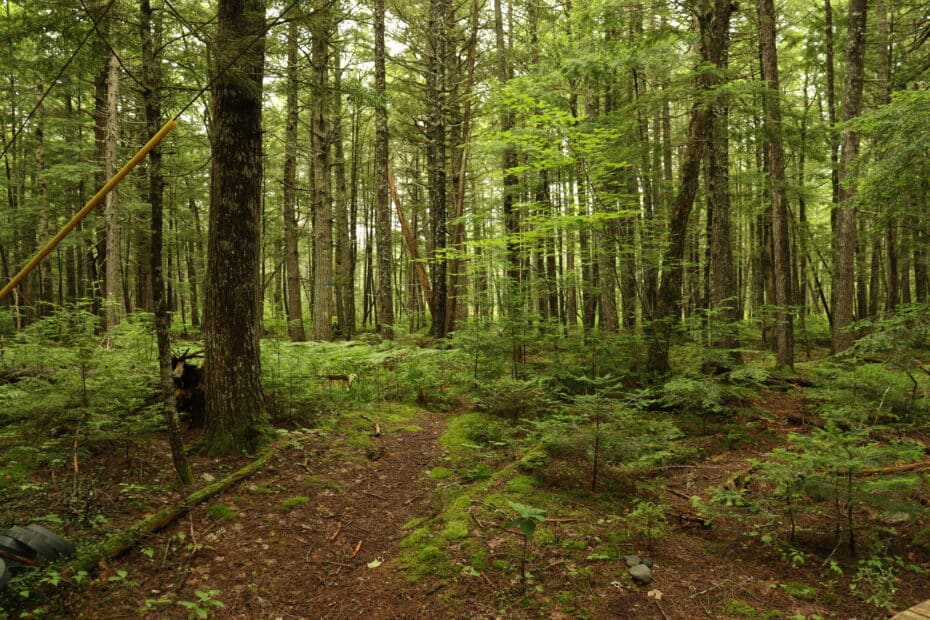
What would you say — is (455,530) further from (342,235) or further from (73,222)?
(342,235)

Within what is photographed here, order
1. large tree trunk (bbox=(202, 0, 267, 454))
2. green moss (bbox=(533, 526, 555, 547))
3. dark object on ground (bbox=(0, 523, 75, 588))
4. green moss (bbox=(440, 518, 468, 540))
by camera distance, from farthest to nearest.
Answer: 1. large tree trunk (bbox=(202, 0, 267, 454))
2. green moss (bbox=(440, 518, 468, 540))
3. green moss (bbox=(533, 526, 555, 547))
4. dark object on ground (bbox=(0, 523, 75, 588))

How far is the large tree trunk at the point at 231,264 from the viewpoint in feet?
17.9

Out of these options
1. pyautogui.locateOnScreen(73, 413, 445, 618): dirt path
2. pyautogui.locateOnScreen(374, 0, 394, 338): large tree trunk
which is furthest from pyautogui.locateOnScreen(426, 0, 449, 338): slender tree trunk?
pyautogui.locateOnScreen(73, 413, 445, 618): dirt path

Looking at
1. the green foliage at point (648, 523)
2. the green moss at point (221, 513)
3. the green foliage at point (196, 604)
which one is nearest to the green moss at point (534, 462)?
the green foliage at point (648, 523)

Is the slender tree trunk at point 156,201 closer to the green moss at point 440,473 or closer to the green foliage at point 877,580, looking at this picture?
the green moss at point 440,473

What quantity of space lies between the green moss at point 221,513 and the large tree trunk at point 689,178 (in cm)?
745

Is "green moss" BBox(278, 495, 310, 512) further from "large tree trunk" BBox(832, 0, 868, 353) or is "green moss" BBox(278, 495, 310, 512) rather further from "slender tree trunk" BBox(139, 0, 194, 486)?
"large tree trunk" BBox(832, 0, 868, 353)

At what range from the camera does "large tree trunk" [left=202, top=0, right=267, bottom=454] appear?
5469 millimetres

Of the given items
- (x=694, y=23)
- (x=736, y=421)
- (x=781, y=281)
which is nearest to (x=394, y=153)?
(x=694, y=23)

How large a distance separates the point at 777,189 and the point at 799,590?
10.3 meters

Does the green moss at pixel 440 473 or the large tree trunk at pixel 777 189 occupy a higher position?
the large tree trunk at pixel 777 189

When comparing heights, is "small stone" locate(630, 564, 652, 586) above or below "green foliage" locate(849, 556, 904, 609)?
above

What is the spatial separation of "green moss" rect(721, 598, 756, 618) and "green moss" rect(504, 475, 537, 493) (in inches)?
77.9

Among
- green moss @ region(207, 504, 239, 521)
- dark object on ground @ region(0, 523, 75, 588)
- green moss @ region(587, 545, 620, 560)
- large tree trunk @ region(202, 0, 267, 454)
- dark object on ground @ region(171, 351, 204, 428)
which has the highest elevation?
large tree trunk @ region(202, 0, 267, 454)
